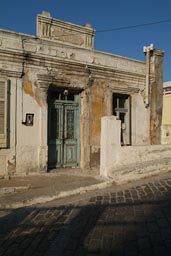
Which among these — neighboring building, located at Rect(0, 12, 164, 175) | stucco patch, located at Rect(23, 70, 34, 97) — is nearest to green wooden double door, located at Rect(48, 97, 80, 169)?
neighboring building, located at Rect(0, 12, 164, 175)

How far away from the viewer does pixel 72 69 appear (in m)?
9.40

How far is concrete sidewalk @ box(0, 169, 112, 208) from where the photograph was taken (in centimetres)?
564

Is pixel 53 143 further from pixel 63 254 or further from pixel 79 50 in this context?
pixel 63 254

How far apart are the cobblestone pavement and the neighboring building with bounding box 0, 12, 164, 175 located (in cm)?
338

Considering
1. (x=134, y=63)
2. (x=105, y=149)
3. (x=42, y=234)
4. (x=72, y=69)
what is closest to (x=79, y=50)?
(x=72, y=69)

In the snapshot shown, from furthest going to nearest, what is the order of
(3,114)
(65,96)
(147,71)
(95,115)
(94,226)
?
(147,71)
(95,115)
(65,96)
(3,114)
(94,226)

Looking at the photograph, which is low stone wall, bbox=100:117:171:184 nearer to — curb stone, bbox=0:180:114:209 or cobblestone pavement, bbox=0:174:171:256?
curb stone, bbox=0:180:114:209

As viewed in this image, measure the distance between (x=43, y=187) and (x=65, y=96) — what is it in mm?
3833

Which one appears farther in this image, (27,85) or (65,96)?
(65,96)

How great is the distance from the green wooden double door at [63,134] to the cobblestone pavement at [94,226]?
3.69 m

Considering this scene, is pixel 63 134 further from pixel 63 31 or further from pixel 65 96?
pixel 63 31

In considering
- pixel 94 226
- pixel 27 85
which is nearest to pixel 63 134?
pixel 27 85

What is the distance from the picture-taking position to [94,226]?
4203 mm

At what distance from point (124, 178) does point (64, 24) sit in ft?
20.5
